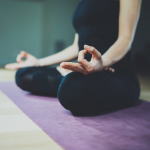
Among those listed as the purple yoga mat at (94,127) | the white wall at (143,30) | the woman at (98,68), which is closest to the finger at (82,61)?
the woman at (98,68)

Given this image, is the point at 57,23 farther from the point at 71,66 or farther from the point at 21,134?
the point at 21,134

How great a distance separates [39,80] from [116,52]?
1.96ft

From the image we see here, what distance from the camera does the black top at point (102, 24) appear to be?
1.17 metres

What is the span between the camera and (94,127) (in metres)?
0.83

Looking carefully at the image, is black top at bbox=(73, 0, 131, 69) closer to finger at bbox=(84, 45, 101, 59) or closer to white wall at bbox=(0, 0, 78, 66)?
finger at bbox=(84, 45, 101, 59)

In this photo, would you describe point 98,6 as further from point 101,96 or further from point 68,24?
point 68,24

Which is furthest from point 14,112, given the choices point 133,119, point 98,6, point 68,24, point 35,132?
point 68,24

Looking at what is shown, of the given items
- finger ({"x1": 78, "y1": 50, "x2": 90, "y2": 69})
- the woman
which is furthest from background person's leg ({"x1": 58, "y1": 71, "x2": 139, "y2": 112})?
finger ({"x1": 78, "y1": 50, "x2": 90, "y2": 69})

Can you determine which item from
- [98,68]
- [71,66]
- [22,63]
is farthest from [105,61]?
[22,63]

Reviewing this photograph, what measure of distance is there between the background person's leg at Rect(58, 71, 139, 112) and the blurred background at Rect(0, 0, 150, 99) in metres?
4.68

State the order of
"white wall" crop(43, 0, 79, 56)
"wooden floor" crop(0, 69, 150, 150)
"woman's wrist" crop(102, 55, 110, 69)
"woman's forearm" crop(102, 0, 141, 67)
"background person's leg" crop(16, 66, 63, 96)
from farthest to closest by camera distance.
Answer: "white wall" crop(43, 0, 79, 56), "background person's leg" crop(16, 66, 63, 96), "woman's forearm" crop(102, 0, 141, 67), "woman's wrist" crop(102, 55, 110, 69), "wooden floor" crop(0, 69, 150, 150)

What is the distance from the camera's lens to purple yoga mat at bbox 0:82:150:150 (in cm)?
66

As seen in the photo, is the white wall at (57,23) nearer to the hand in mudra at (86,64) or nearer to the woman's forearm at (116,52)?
the woman's forearm at (116,52)

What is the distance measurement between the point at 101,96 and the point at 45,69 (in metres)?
0.64
